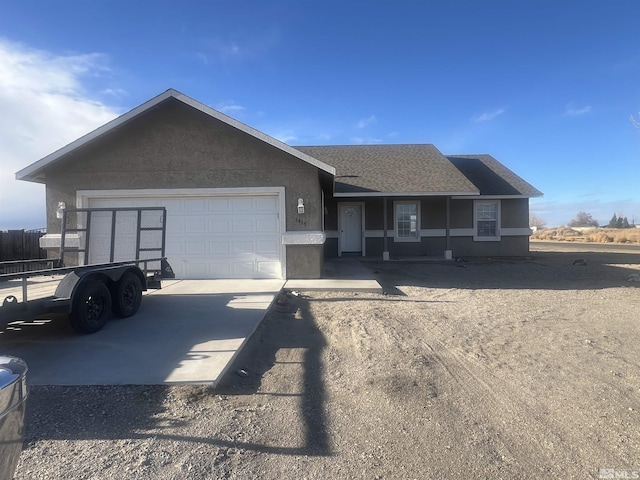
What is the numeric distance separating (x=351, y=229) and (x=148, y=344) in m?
13.1

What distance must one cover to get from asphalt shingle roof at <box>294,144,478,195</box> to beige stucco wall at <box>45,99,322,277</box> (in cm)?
490

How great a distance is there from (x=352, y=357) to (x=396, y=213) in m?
13.1

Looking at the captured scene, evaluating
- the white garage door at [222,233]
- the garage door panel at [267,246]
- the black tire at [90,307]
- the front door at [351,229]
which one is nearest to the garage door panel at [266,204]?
the white garage door at [222,233]

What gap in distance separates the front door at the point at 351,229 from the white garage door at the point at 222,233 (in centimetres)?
724

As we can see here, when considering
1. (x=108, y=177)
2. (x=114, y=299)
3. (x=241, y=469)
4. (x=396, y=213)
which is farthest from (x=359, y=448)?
(x=396, y=213)

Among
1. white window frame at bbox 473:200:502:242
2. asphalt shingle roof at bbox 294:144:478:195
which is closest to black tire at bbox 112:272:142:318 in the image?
asphalt shingle roof at bbox 294:144:478:195

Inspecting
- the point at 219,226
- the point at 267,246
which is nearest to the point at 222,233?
the point at 219,226

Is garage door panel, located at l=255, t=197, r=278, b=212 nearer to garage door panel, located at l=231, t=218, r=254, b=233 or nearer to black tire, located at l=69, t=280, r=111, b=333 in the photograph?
garage door panel, located at l=231, t=218, r=254, b=233

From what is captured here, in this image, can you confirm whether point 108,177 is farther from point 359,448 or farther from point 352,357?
point 359,448

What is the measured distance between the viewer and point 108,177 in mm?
11234

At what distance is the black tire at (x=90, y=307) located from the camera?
5930 mm

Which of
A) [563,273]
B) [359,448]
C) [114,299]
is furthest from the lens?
[563,273]

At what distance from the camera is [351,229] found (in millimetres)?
18359

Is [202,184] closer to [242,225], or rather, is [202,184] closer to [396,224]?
[242,225]
